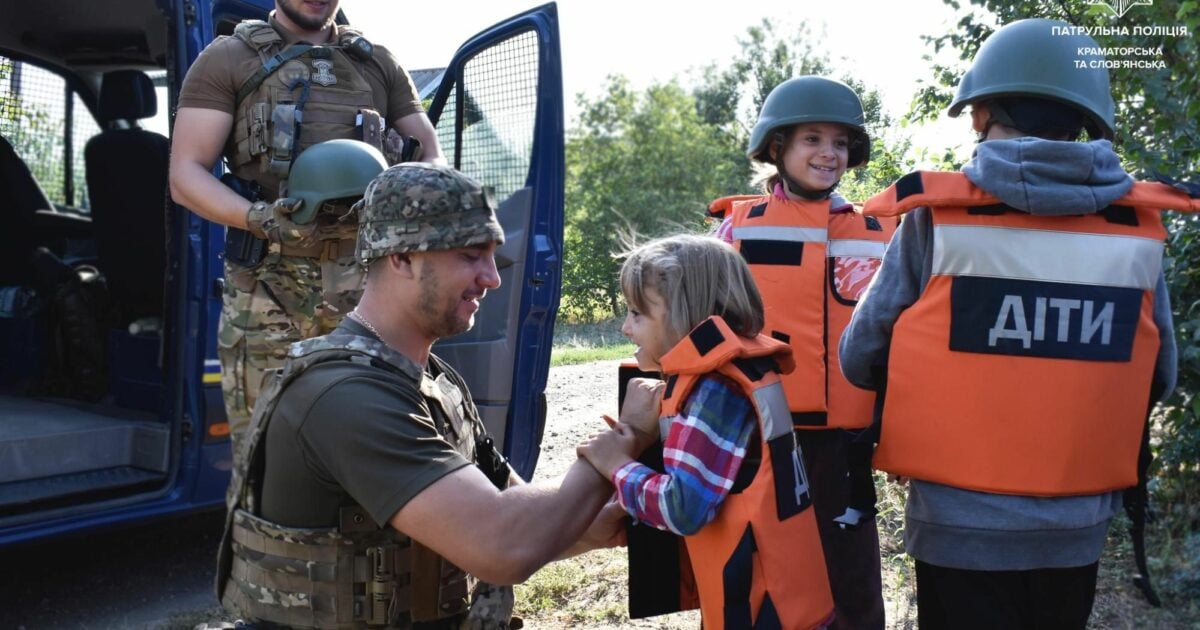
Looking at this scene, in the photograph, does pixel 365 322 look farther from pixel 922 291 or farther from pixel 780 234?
pixel 780 234

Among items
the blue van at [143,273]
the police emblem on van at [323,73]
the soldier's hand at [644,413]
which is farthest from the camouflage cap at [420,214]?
the blue van at [143,273]

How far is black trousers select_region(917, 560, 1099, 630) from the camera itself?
7.29ft

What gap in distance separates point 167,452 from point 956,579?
9.33ft

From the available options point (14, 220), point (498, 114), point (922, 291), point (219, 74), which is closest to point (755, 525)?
point (922, 291)

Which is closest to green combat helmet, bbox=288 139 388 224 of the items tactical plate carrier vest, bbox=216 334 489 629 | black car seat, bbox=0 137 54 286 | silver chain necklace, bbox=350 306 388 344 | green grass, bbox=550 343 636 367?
silver chain necklace, bbox=350 306 388 344

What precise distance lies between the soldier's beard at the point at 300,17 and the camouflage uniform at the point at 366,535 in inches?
58.9

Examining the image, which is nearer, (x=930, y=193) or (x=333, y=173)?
(x=930, y=193)

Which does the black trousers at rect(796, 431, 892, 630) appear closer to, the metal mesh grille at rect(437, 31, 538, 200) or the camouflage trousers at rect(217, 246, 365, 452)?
the camouflage trousers at rect(217, 246, 365, 452)

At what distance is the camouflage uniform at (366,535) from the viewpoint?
1979mm

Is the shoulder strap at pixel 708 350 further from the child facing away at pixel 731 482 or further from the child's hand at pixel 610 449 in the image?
the child's hand at pixel 610 449

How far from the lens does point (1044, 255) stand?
213 cm

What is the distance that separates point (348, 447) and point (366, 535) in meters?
0.22

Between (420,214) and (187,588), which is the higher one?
(420,214)

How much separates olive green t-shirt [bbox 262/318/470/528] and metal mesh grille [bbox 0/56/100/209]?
15.3 feet
